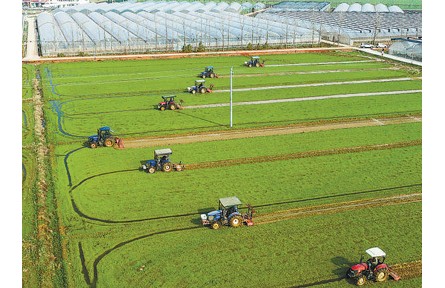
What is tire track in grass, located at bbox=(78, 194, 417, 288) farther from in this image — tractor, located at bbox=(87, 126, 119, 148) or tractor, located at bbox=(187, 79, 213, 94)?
tractor, located at bbox=(187, 79, 213, 94)

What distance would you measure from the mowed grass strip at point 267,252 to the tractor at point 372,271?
665 millimetres

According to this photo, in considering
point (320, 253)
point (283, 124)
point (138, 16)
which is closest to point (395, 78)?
point (283, 124)

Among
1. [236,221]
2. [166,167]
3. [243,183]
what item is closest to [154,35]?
[166,167]

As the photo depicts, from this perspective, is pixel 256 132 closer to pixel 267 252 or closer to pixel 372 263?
pixel 267 252

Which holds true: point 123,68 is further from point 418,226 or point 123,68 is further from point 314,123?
point 418,226

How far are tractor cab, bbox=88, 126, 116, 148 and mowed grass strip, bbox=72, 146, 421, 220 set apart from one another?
5.71m

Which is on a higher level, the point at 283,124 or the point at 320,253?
the point at 283,124

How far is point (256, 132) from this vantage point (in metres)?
38.7

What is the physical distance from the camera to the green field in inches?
805

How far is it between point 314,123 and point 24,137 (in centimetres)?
2466

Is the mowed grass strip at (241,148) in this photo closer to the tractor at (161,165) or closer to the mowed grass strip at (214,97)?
the tractor at (161,165)

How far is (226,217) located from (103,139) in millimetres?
15381

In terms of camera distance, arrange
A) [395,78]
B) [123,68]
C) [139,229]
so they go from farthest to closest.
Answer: [123,68] → [395,78] → [139,229]

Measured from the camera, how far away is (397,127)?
131 feet
